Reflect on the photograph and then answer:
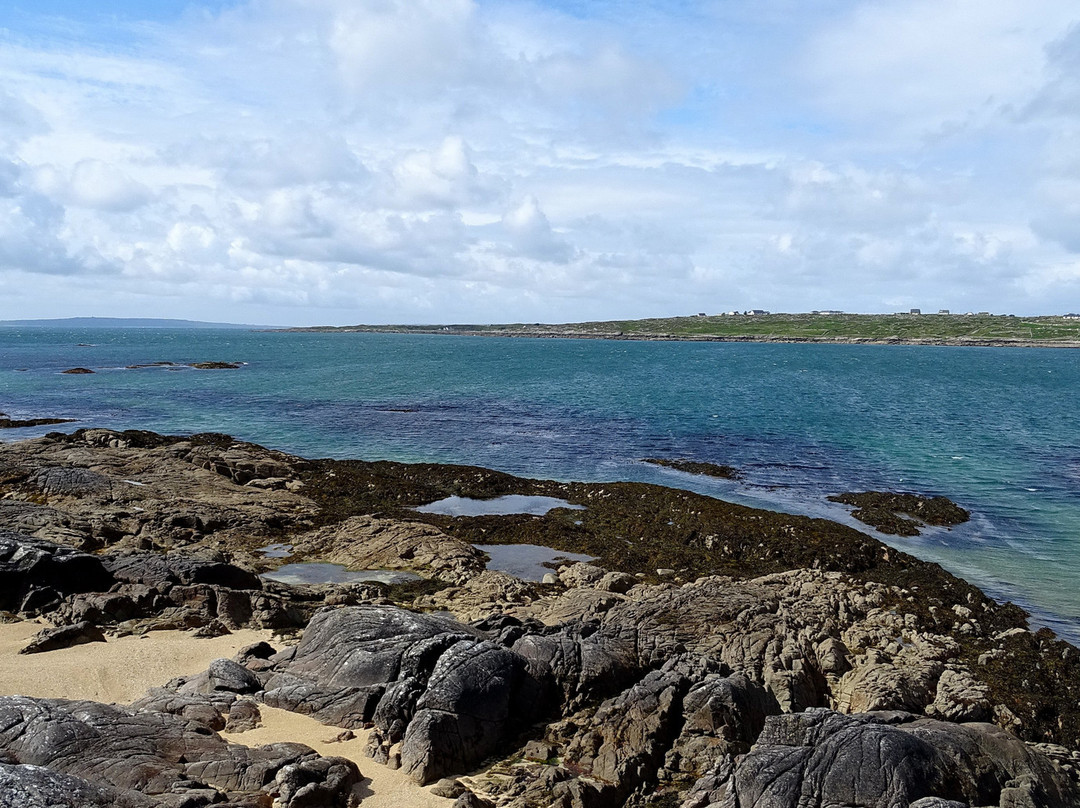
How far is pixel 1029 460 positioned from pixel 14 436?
63849 millimetres

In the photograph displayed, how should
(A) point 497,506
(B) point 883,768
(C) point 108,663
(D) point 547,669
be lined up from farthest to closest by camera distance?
(A) point 497,506 < (C) point 108,663 < (D) point 547,669 < (B) point 883,768

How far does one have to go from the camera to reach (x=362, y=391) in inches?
2995

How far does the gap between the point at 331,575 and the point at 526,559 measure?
6.57 metres

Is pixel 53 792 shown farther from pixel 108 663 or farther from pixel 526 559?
pixel 526 559

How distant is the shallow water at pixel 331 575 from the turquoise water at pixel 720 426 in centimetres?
1526

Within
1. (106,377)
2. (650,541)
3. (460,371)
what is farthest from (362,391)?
(650,541)

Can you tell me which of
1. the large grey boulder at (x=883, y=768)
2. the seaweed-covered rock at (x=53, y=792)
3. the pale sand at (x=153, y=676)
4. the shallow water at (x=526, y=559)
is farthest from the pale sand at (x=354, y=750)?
the shallow water at (x=526, y=559)

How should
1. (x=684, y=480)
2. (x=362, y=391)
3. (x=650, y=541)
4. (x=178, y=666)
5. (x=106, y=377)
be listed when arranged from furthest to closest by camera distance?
1. (x=106, y=377)
2. (x=362, y=391)
3. (x=684, y=480)
4. (x=650, y=541)
5. (x=178, y=666)

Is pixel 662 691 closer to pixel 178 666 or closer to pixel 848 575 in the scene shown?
pixel 178 666

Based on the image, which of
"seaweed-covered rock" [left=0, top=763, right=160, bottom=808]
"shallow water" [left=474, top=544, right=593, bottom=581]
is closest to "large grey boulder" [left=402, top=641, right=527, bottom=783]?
"seaweed-covered rock" [left=0, top=763, right=160, bottom=808]

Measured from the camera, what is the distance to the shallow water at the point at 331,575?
21953 mm

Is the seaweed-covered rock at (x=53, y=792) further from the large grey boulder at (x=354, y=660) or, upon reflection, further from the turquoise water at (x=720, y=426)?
the turquoise water at (x=720, y=426)

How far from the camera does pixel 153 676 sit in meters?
14.7

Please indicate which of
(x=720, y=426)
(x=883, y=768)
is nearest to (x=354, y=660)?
(x=883, y=768)
